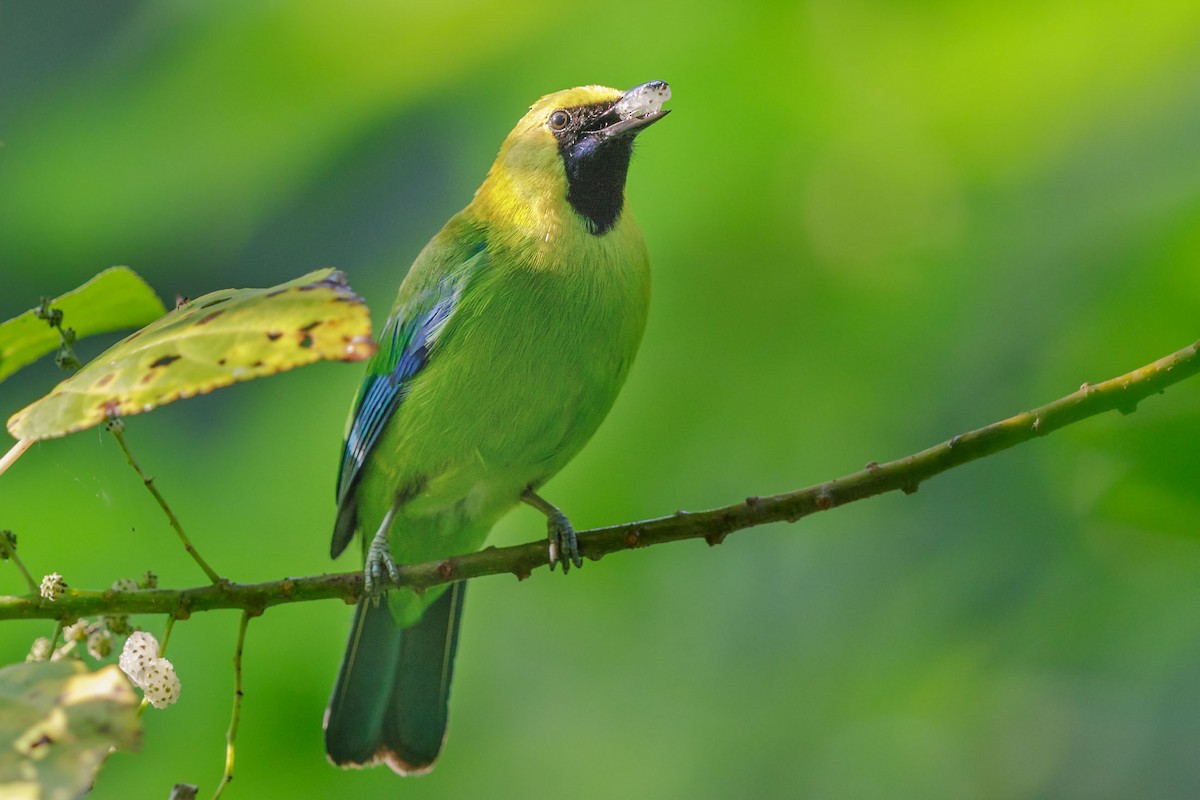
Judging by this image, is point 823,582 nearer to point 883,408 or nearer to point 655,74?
point 883,408

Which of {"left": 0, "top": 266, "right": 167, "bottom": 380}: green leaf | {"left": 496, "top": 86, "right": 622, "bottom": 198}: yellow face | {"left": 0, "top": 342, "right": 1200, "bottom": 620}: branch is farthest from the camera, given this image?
{"left": 496, "top": 86, "right": 622, "bottom": 198}: yellow face

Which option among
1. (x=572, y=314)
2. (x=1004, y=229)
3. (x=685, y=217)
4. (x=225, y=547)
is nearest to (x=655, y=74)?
(x=685, y=217)

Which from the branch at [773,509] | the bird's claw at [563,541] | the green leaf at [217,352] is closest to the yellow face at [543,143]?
the bird's claw at [563,541]

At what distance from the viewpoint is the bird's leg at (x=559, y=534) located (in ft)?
6.91

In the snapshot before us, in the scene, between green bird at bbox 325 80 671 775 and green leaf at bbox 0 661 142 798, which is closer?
green leaf at bbox 0 661 142 798

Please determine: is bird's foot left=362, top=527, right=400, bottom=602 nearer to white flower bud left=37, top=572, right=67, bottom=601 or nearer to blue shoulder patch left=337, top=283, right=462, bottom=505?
blue shoulder patch left=337, top=283, right=462, bottom=505

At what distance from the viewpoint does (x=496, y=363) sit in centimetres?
224

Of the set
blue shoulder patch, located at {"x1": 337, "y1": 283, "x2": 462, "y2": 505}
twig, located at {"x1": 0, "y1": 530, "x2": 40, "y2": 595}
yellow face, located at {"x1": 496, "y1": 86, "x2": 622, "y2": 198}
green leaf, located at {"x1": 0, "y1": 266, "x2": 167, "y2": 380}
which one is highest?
green leaf, located at {"x1": 0, "y1": 266, "x2": 167, "y2": 380}

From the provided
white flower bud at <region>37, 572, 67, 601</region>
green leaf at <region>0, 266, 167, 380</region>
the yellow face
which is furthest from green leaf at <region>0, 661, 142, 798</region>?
the yellow face

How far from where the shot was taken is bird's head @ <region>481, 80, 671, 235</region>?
224cm

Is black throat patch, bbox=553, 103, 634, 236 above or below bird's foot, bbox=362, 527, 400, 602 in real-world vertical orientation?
above

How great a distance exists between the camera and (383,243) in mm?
4316

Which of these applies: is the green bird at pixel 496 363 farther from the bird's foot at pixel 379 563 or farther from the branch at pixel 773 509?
the branch at pixel 773 509

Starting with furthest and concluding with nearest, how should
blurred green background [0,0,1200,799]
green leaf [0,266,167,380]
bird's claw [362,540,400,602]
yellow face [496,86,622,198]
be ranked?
blurred green background [0,0,1200,799] → yellow face [496,86,622,198] → bird's claw [362,540,400,602] → green leaf [0,266,167,380]
